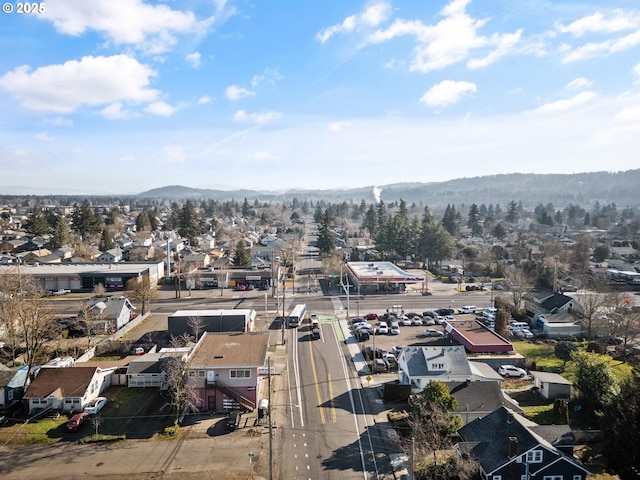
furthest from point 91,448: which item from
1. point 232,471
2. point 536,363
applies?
point 536,363

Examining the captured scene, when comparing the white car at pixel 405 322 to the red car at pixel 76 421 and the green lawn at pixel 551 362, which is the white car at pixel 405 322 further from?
the red car at pixel 76 421

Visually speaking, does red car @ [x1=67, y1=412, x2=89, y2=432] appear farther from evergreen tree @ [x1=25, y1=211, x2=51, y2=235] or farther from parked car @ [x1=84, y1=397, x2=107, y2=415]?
evergreen tree @ [x1=25, y1=211, x2=51, y2=235]

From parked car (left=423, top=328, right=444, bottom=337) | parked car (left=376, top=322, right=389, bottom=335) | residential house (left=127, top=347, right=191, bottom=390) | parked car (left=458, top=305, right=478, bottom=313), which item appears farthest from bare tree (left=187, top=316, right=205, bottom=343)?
parked car (left=458, top=305, right=478, bottom=313)

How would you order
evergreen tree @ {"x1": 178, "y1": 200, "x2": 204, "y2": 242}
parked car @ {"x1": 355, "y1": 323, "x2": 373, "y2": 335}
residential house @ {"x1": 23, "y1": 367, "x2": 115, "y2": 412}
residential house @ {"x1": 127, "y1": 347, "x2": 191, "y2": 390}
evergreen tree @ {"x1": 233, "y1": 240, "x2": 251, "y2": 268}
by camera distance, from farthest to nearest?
evergreen tree @ {"x1": 178, "y1": 200, "x2": 204, "y2": 242} → evergreen tree @ {"x1": 233, "y1": 240, "x2": 251, "y2": 268} → parked car @ {"x1": 355, "y1": 323, "x2": 373, "y2": 335} → residential house @ {"x1": 127, "y1": 347, "x2": 191, "y2": 390} → residential house @ {"x1": 23, "y1": 367, "x2": 115, "y2": 412}

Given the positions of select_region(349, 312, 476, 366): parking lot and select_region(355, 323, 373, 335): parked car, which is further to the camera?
select_region(355, 323, 373, 335): parked car

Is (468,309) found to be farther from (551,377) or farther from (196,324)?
(196,324)

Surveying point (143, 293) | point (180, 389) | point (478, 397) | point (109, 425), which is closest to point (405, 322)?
point (478, 397)

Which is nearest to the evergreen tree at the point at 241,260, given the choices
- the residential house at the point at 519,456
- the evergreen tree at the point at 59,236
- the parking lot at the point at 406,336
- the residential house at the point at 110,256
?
the residential house at the point at 110,256
